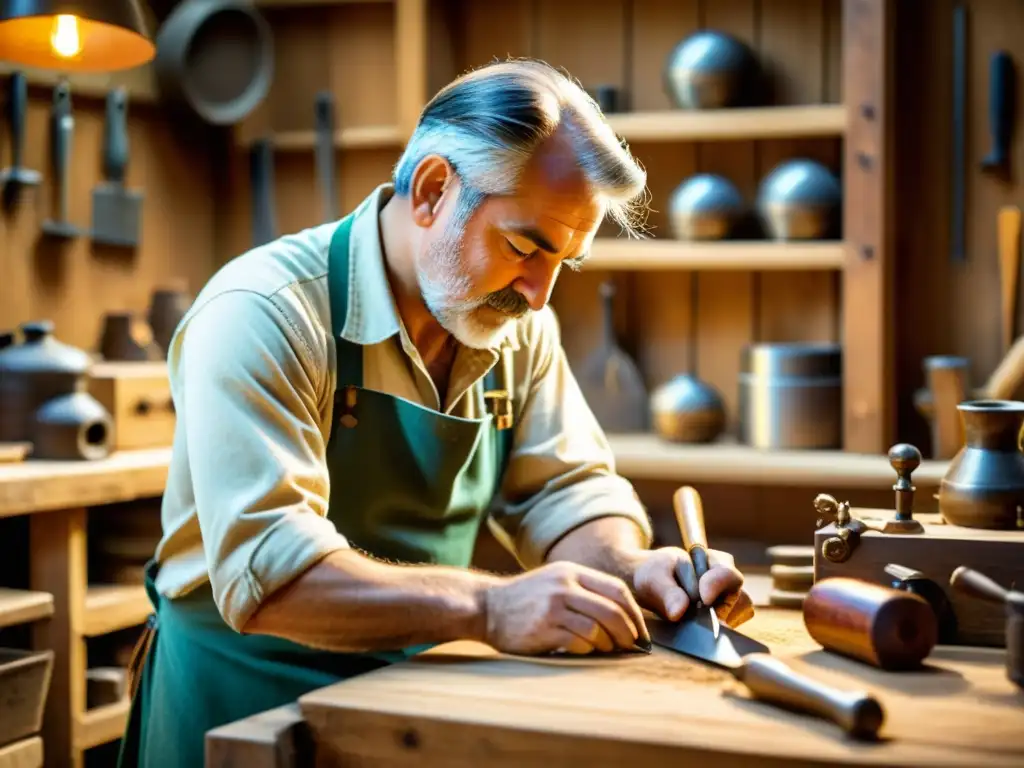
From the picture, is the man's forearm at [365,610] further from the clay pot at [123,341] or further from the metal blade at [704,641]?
the clay pot at [123,341]

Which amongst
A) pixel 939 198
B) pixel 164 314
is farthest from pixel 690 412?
pixel 164 314

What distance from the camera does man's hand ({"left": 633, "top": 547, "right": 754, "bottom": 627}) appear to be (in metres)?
1.89

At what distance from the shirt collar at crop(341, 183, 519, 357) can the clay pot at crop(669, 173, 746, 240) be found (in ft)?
5.68

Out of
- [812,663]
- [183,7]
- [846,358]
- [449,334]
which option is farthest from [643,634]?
[183,7]

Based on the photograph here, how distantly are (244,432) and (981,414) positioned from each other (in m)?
1.06

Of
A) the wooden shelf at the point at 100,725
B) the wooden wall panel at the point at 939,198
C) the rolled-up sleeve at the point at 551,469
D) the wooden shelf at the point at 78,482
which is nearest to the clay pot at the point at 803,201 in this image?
the wooden wall panel at the point at 939,198

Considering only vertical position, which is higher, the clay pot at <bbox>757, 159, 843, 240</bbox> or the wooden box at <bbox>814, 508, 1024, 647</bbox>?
the clay pot at <bbox>757, 159, 843, 240</bbox>

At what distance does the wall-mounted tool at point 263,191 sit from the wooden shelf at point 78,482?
45.4 inches

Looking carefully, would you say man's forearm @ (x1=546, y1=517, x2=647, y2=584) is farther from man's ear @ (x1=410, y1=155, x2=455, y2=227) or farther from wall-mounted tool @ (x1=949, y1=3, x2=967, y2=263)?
wall-mounted tool @ (x1=949, y1=3, x2=967, y2=263)

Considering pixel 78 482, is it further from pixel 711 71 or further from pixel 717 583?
pixel 711 71

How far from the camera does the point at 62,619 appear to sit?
299cm

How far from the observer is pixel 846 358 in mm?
3693

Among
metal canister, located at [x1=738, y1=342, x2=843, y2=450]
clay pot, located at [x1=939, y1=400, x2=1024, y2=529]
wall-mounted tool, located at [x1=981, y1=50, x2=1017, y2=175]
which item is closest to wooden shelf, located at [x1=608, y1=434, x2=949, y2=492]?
metal canister, located at [x1=738, y1=342, x2=843, y2=450]

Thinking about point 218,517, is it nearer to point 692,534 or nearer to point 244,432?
point 244,432
